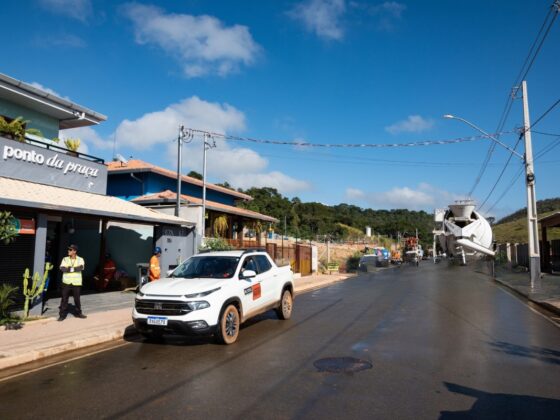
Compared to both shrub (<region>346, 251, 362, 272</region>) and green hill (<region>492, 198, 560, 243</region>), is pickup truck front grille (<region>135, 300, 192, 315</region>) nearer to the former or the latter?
shrub (<region>346, 251, 362, 272</region>)

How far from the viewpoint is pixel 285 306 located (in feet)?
37.6

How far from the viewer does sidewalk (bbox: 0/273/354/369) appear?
7537mm

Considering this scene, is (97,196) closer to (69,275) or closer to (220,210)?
(69,275)

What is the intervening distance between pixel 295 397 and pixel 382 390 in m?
1.11

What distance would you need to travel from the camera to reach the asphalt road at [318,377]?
16.3ft

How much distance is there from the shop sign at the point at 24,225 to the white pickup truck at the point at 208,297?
413 cm

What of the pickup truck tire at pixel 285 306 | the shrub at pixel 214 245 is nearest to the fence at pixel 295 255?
the shrub at pixel 214 245

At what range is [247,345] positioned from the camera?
8406mm

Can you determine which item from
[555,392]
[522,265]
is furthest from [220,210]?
[522,265]

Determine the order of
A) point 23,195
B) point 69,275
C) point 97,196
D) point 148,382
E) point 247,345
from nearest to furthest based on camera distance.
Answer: point 148,382 < point 247,345 < point 69,275 < point 23,195 < point 97,196

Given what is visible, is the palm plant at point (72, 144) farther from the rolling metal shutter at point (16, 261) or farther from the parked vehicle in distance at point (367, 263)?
the parked vehicle in distance at point (367, 263)

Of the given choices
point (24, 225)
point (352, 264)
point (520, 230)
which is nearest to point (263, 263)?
point (24, 225)

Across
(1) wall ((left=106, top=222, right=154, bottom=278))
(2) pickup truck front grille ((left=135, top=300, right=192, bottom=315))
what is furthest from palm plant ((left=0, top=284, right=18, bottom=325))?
(1) wall ((left=106, top=222, right=154, bottom=278))

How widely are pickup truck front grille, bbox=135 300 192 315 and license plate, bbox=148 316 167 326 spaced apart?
0.28 feet
